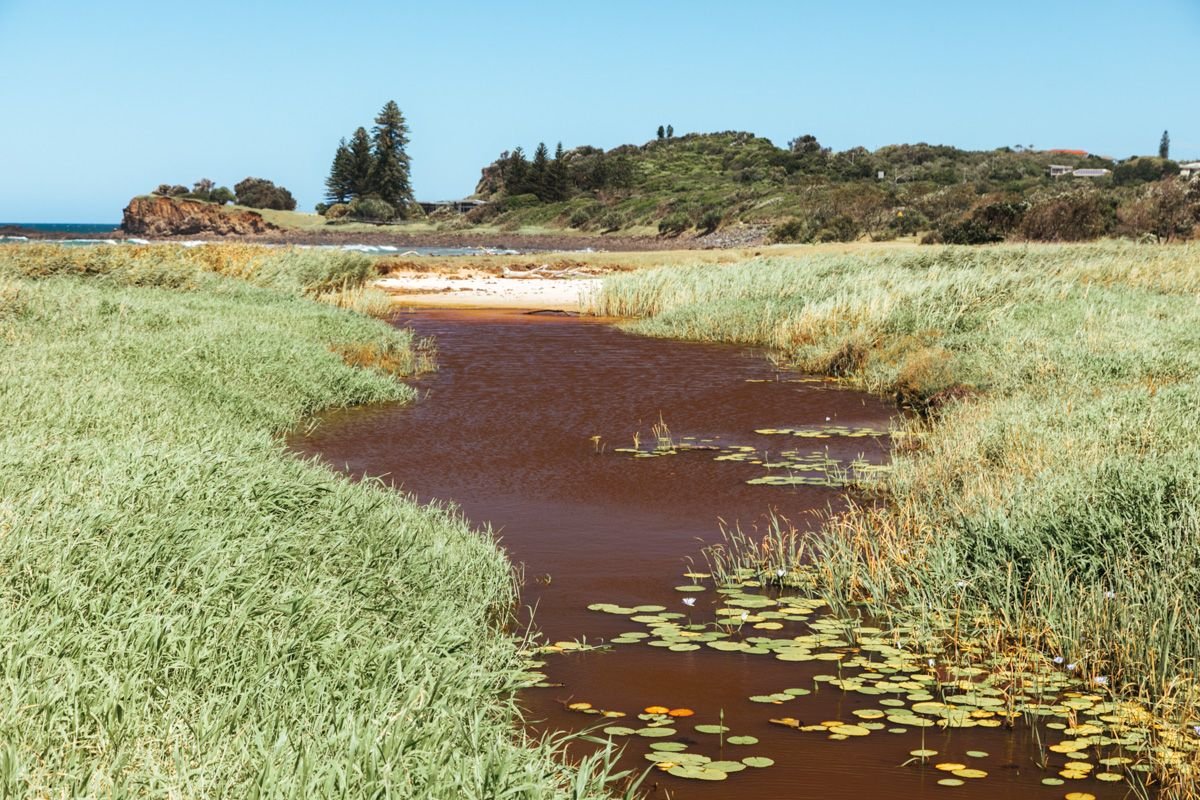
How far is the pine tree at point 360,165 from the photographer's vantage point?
110 metres

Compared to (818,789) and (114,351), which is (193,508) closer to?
(818,789)

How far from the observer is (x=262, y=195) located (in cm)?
11112

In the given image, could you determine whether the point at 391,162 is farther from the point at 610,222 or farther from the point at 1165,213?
the point at 1165,213

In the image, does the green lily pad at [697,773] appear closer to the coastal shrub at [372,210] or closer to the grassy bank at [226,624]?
the grassy bank at [226,624]

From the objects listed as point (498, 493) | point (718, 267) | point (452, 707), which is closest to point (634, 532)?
point (498, 493)

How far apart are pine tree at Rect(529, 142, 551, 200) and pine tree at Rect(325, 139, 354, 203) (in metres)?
17.9

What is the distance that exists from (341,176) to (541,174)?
2035cm

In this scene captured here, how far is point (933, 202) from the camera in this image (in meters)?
50.2

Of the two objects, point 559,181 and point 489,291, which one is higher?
point 559,181

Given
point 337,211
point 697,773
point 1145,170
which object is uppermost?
point 1145,170

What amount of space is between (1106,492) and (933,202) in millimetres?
46671

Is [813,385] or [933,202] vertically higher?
[933,202]

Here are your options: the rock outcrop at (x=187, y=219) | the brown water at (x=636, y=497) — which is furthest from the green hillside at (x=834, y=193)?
the brown water at (x=636, y=497)

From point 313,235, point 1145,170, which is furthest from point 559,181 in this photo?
point 1145,170
